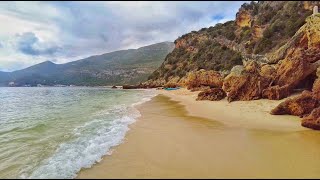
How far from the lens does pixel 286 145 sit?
8.23 metres

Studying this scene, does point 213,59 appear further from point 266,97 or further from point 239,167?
point 239,167

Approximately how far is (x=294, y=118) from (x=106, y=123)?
834cm

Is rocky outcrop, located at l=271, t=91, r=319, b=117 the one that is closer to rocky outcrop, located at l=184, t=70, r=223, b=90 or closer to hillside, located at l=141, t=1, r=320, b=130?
hillside, located at l=141, t=1, r=320, b=130

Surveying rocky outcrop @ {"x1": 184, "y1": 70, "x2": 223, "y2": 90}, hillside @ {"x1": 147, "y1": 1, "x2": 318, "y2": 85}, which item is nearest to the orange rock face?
hillside @ {"x1": 147, "y1": 1, "x2": 318, "y2": 85}

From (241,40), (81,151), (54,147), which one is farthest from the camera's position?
(241,40)

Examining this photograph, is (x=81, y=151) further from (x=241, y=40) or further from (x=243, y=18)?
(x=243, y=18)

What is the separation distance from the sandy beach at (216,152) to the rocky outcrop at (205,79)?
2069 centimetres

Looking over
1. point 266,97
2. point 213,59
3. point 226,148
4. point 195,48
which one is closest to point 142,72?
point 195,48

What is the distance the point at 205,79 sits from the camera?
3481 cm

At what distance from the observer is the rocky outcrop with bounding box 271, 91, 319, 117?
12615 millimetres

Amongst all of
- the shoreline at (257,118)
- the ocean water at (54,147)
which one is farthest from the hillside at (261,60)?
the ocean water at (54,147)

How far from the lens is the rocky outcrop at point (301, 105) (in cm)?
1261

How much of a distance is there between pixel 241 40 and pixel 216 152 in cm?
5927

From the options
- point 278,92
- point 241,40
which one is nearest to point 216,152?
point 278,92
